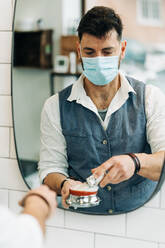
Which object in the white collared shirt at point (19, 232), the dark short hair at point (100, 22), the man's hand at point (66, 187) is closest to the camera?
the white collared shirt at point (19, 232)

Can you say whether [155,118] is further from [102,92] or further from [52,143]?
[52,143]

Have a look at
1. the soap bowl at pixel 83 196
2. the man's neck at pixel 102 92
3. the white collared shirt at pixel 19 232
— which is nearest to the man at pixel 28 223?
the white collared shirt at pixel 19 232

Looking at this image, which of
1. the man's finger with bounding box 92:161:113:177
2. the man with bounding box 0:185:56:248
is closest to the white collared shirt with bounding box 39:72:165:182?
the man's finger with bounding box 92:161:113:177

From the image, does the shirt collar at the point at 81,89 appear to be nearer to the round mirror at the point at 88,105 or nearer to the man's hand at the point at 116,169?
the round mirror at the point at 88,105

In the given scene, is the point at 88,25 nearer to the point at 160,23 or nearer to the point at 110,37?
the point at 110,37

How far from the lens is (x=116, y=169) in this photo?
1.08 meters

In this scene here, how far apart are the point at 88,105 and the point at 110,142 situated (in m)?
0.14

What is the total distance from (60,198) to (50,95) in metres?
0.36

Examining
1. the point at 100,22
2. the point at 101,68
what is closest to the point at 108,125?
the point at 101,68

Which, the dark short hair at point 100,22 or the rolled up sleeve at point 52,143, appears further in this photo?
the rolled up sleeve at point 52,143

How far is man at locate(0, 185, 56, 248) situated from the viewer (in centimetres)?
70

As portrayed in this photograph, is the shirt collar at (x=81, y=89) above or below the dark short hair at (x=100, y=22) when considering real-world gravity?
below

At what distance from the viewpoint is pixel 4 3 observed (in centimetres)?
127

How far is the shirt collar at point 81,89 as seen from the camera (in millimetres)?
1086
